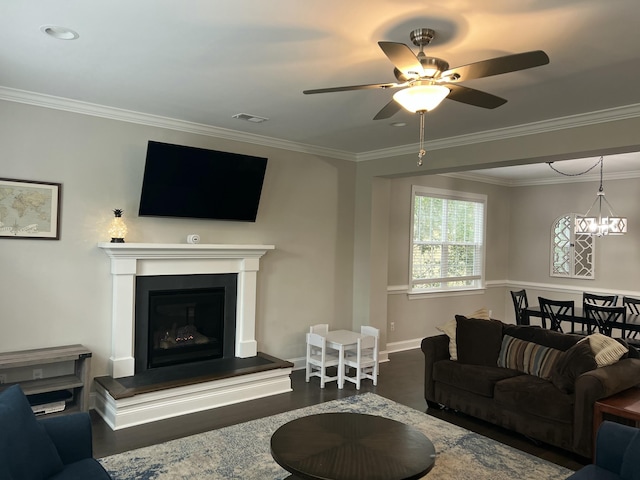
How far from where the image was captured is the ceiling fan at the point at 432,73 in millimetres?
2172

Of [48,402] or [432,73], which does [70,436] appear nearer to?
[48,402]

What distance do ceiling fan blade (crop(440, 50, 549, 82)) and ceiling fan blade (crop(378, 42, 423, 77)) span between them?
6.9 inches

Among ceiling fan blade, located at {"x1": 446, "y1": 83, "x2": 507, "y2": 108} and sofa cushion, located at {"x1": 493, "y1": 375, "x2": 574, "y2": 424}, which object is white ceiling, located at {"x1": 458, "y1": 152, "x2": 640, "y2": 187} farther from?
ceiling fan blade, located at {"x1": 446, "y1": 83, "x2": 507, "y2": 108}

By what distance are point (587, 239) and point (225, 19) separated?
7.12m

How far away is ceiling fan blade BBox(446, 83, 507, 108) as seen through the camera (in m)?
2.57

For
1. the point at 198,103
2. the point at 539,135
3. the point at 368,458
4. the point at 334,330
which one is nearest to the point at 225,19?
the point at 198,103

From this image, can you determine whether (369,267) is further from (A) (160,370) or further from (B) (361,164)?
(A) (160,370)

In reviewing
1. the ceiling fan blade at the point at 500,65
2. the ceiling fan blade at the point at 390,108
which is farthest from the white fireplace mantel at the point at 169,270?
the ceiling fan blade at the point at 500,65

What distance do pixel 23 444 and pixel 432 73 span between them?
2680 millimetres

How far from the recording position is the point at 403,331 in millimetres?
6977

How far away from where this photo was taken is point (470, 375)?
4.23 metres

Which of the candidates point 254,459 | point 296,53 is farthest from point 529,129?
point 254,459

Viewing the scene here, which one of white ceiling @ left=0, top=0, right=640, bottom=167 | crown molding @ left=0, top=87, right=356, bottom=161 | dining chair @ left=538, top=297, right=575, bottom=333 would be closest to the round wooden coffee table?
white ceiling @ left=0, top=0, right=640, bottom=167

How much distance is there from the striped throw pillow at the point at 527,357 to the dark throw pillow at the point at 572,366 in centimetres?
26
